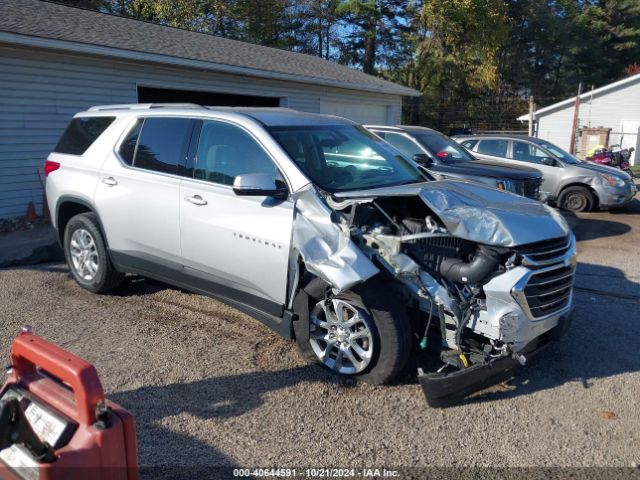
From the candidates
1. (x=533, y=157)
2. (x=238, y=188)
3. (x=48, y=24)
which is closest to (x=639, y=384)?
(x=238, y=188)

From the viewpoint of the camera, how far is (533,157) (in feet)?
39.4

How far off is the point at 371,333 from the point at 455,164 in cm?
580

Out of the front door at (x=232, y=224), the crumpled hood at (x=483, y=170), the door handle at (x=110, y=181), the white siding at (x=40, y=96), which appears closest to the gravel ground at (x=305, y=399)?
the front door at (x=232, y=224)

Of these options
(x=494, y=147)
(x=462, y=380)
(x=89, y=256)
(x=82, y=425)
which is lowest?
(x=462, y=380)

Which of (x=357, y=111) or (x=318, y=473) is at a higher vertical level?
(x=357, y=111)

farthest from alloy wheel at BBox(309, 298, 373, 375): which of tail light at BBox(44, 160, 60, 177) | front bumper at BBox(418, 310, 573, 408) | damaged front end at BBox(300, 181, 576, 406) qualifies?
tail light at BBox(44, 160, 60, 177)

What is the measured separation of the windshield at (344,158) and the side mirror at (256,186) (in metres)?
0.30

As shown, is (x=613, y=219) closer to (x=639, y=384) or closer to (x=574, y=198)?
(x=574, y=198)

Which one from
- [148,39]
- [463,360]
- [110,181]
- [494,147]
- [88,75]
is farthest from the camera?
[148,39]

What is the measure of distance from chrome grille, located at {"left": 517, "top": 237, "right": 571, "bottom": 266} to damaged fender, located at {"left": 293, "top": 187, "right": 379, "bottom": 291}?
0.97m

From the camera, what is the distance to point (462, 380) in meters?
3.43

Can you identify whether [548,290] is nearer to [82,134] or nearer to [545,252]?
[545,252]

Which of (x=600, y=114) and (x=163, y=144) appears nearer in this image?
(x=163, y=144)

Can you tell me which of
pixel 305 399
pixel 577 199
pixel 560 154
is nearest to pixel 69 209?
pixel 305 399
